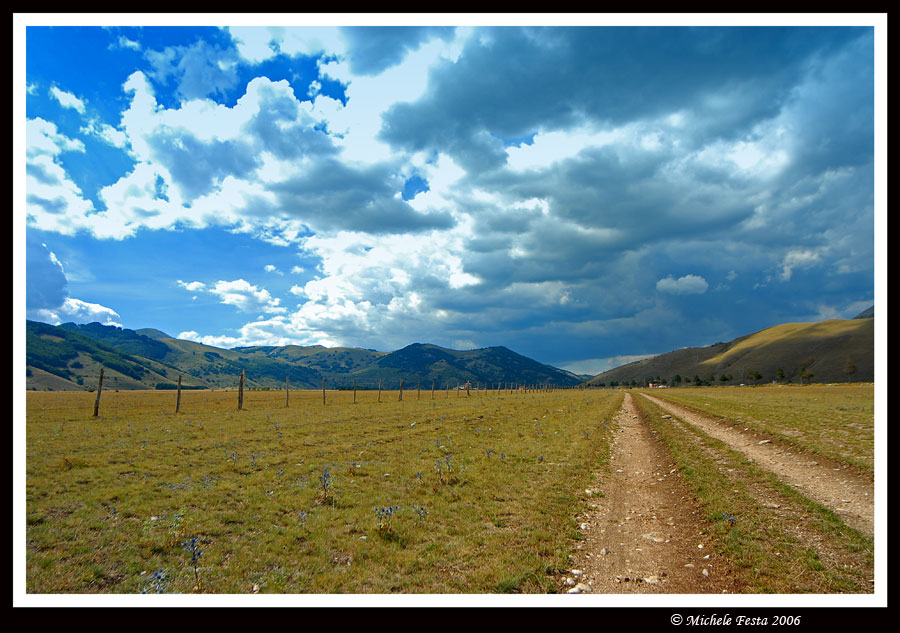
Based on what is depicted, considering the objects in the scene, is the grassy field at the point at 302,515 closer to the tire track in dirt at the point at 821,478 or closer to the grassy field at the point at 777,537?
the grassy field at the point at 777,537

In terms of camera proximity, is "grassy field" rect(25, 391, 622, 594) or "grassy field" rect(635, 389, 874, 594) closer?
"grassy field" rect(635, 389, 874, 594)

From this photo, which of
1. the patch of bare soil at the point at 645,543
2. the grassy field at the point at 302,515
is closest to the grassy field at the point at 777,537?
the patch of bare soil at the point at 645,543

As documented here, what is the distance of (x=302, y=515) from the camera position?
10664 mm

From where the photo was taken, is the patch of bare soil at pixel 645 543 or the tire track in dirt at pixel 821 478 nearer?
the patch of bare soil at pixel 645 543

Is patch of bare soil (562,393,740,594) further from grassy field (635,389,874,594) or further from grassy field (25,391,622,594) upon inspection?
grassy field (25,391,622,594)

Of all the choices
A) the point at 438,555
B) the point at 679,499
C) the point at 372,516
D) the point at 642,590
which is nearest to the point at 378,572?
the point at 438,555

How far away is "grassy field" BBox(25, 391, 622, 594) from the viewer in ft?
24.2

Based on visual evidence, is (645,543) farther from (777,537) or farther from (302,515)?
(302,515)

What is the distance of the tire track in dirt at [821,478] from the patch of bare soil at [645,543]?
333 cm

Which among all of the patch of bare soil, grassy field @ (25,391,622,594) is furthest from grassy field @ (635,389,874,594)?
grassy field @ (25,391,622,594)

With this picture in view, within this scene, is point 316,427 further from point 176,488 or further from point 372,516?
point 372,516

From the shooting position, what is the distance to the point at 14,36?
535 centimetres

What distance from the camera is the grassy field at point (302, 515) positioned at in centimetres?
738

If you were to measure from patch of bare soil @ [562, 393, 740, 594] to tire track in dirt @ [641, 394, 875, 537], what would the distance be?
3.33 metres
